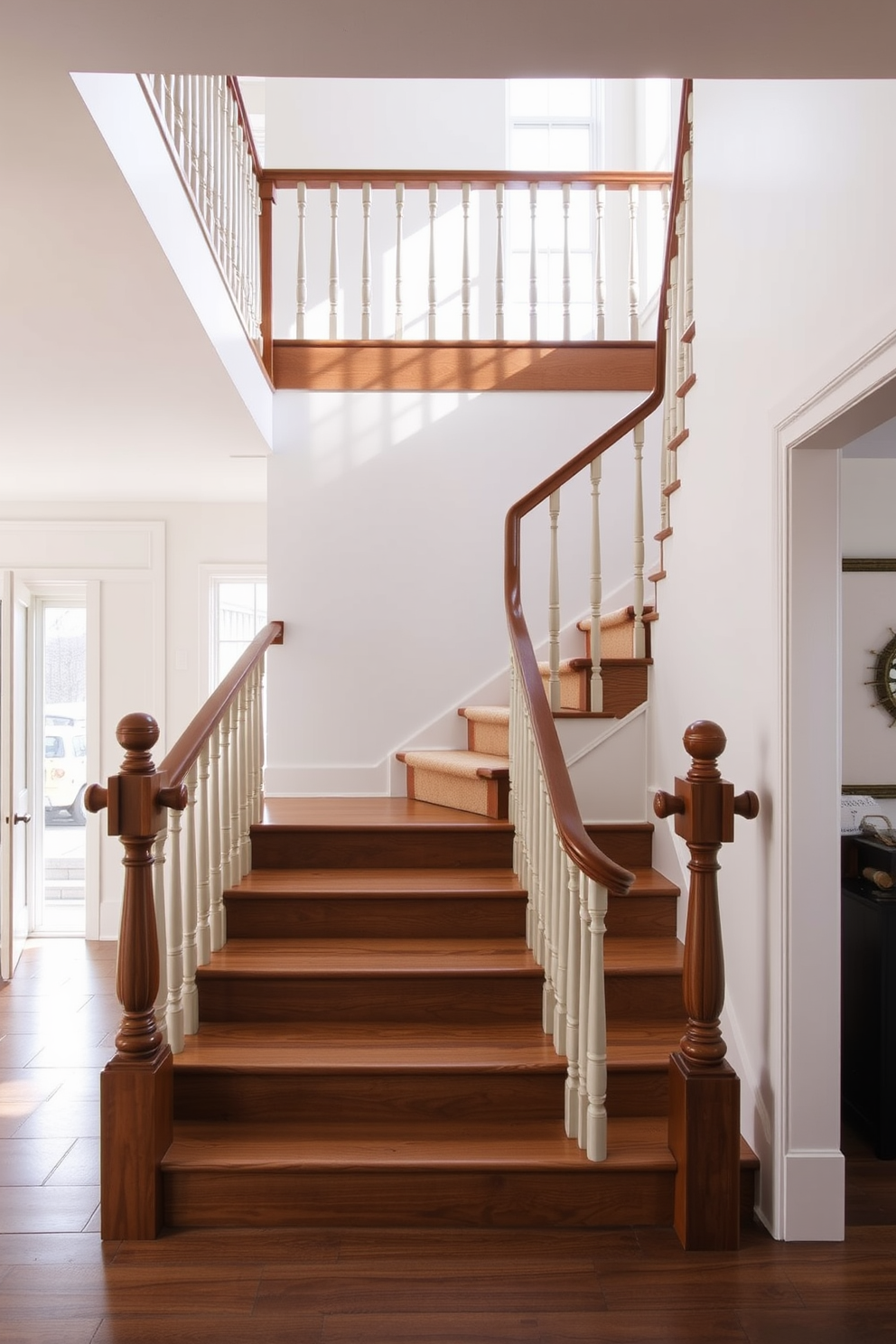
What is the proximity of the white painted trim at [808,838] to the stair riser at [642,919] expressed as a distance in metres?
0.96

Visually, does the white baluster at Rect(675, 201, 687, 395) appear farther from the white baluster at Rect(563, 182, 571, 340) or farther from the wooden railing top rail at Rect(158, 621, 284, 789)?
the wooden railing top rail at Rect(158, 621, 284, 789)

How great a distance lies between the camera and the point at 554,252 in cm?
653

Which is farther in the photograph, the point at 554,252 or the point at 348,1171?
the point at 554,252

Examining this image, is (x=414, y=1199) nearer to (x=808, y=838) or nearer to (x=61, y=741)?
(x=808, y=838)

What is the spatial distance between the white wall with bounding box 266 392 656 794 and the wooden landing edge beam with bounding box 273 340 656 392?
6cm

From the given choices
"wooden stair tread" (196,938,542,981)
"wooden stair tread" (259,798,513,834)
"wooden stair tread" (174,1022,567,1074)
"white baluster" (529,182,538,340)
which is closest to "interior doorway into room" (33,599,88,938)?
"wooden stair tread" (259,798,513,834)

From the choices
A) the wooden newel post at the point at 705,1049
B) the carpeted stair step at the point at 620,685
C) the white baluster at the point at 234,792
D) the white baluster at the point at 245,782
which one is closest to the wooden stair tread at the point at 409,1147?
the wooden newel post at the point at 705,1049

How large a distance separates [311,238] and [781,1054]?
5.37 meters

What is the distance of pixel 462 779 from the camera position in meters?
4.35

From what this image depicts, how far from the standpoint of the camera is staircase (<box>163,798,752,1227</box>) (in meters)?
2.70

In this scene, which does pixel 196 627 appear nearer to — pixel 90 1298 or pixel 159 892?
pixel 159 892

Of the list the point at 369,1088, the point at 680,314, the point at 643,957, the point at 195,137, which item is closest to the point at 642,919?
the point at 643,957

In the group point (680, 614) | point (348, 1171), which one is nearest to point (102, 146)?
point (680, 614)

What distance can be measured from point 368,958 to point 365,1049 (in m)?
0.36
